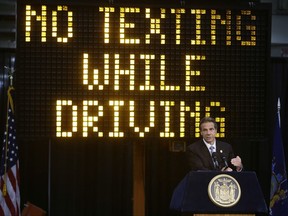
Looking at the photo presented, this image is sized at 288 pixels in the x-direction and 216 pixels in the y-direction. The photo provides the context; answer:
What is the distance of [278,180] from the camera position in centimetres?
737

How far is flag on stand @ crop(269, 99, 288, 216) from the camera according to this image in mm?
7324

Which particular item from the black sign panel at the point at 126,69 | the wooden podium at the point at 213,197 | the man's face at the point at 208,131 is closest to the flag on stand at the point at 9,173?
the black sign panel at the point at 126,69

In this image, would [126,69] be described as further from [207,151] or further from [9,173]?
[9,173]

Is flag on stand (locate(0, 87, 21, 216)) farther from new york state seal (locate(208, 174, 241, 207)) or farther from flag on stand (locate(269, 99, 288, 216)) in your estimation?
flag on stand (locate(269, 99, 288, 216))

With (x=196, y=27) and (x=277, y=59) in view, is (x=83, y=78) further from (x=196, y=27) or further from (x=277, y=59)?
(x=277, y=59)

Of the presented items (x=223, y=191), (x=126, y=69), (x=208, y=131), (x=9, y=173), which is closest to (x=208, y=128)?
(x=208, y=131)

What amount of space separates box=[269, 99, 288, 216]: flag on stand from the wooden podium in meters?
2.41

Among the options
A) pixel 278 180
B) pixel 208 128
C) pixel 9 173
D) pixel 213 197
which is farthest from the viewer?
pixel 278 180

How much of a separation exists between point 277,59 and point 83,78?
131 inches

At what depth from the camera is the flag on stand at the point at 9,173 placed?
22.6 ft

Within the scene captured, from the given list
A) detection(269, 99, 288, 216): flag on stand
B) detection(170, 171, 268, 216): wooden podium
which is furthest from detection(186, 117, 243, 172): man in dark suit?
detection(269, 99, 288, 216): flag on stand

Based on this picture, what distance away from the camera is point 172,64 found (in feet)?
18.9

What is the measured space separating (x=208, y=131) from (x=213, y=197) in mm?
770

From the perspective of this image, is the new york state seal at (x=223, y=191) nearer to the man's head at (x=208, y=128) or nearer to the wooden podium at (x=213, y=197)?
the wooden podium at (x=213, y=197)
